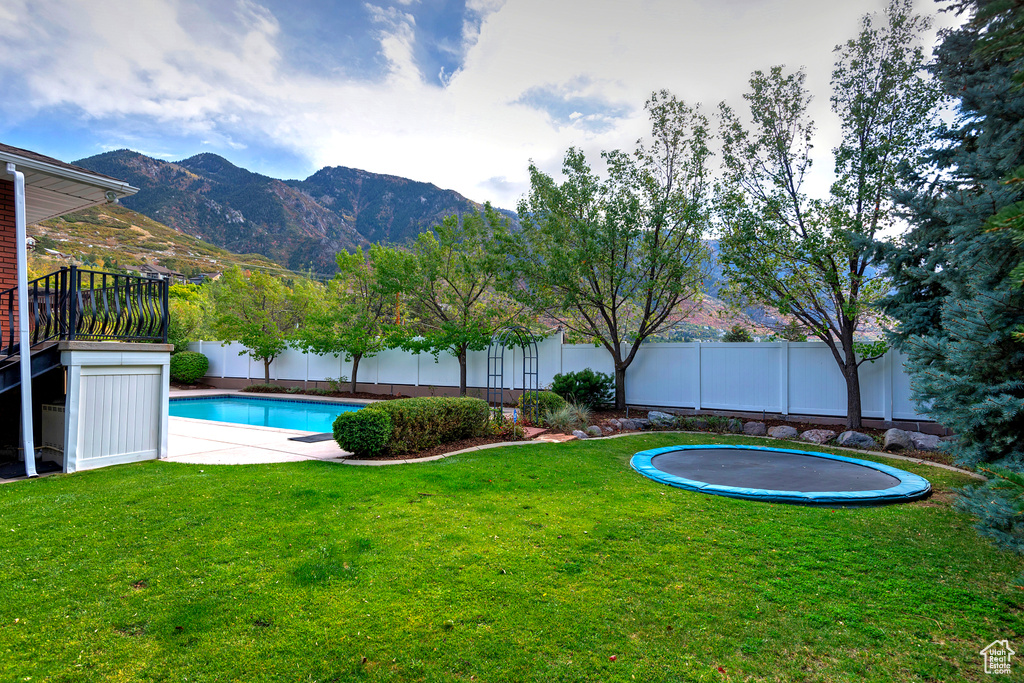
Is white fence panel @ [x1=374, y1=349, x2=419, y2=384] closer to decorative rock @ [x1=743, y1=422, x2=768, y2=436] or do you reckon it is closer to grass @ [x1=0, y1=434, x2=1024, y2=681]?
decorative rock @ [x1=743, y1=422, x2=768, y2=436]

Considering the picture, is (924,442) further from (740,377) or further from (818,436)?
(740,377)

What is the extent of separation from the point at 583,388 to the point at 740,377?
140 inches

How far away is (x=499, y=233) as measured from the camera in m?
12.0

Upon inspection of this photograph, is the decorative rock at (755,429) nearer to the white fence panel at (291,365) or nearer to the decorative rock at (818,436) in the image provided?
the decorative rock at (818,436)

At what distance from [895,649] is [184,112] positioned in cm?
5017

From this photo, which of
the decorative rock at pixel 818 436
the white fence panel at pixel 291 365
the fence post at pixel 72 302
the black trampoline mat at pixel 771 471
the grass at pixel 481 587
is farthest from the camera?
the white fence panel at pixel 291 365

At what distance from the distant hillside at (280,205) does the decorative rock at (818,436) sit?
4155 centimetres

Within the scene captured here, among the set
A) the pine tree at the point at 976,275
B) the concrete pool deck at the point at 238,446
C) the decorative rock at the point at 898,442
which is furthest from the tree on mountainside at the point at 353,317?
the pine tree at the point at 976,275

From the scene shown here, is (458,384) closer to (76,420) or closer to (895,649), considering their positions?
(76,420)

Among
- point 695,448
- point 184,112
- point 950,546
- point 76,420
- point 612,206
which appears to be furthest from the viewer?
point 184,112

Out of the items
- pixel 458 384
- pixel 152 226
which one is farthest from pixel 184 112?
pixel 458 384

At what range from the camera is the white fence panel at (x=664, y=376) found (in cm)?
1138

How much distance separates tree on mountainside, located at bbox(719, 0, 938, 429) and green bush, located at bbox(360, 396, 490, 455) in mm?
6192

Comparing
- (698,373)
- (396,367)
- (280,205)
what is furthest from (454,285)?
(280,205)
